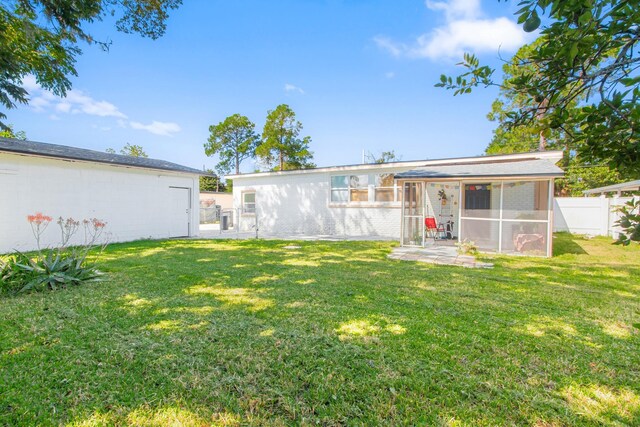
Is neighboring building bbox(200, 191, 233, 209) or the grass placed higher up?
neighboring building bbox(200, 191, 233, 209)

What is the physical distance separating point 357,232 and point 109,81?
11.1m

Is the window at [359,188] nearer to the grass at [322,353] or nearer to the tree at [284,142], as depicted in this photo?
the grass at [322,353]

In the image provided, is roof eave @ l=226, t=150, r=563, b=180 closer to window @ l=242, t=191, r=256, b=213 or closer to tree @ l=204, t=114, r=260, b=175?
window @ l=242, t=191, r=256, b=213

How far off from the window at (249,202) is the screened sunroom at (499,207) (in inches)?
357

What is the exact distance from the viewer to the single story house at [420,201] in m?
8.59

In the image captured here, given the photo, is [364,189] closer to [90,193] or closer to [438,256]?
[438,256]

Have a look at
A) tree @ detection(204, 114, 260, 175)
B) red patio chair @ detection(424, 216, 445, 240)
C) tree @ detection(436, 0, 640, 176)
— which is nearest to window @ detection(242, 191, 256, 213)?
red patio chair @ detection(424, 216, 445, 240)

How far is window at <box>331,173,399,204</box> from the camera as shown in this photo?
42.6 ft

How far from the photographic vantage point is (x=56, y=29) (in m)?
4.71

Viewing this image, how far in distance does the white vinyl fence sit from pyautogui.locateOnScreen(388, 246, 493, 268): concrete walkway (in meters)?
8.87

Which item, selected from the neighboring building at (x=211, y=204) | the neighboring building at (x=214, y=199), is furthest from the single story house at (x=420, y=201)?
the neighboring building at (x=214, y=199)

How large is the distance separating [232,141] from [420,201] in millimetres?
27711

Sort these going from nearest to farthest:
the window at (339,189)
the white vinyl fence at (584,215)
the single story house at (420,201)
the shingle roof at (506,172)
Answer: the shingle roof at (506,172) → the single story house at (420,201) → the white vinyl fence at (584,215) → the window at (339,189)

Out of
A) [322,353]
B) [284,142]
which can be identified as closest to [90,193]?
[322,353]
